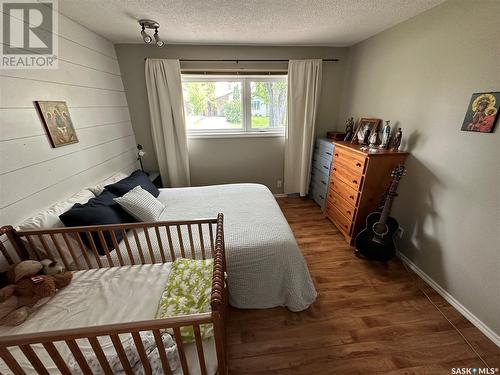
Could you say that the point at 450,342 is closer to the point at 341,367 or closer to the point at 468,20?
the point at 341,367

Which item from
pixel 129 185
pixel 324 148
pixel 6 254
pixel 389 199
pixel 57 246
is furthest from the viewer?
pixel 324 148

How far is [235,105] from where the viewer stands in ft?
10.1

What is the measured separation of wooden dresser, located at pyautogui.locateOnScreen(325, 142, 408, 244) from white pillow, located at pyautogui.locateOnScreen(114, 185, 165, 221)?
1.96 m

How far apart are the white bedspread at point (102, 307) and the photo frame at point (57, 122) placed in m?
1.05

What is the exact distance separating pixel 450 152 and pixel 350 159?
788 millimetres

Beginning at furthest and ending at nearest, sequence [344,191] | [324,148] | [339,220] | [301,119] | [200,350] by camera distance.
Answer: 1. [301,119]
2. [324,148]
3. [339,220]
4. [344,191]
5. [200,350]

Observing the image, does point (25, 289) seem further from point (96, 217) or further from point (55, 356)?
point (55, 356)

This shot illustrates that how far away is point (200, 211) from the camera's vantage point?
77.3 inches

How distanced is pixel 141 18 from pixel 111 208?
5.55 ft

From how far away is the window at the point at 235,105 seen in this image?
116 inches

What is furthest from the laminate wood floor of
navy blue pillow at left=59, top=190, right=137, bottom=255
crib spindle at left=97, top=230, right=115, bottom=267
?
navy blue pillow at left=59, top=190, right=137, bottom=255

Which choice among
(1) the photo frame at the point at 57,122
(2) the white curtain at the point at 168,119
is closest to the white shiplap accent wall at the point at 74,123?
(1) the photo frame at the point at 57,122

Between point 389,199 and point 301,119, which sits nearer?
point 389,199
